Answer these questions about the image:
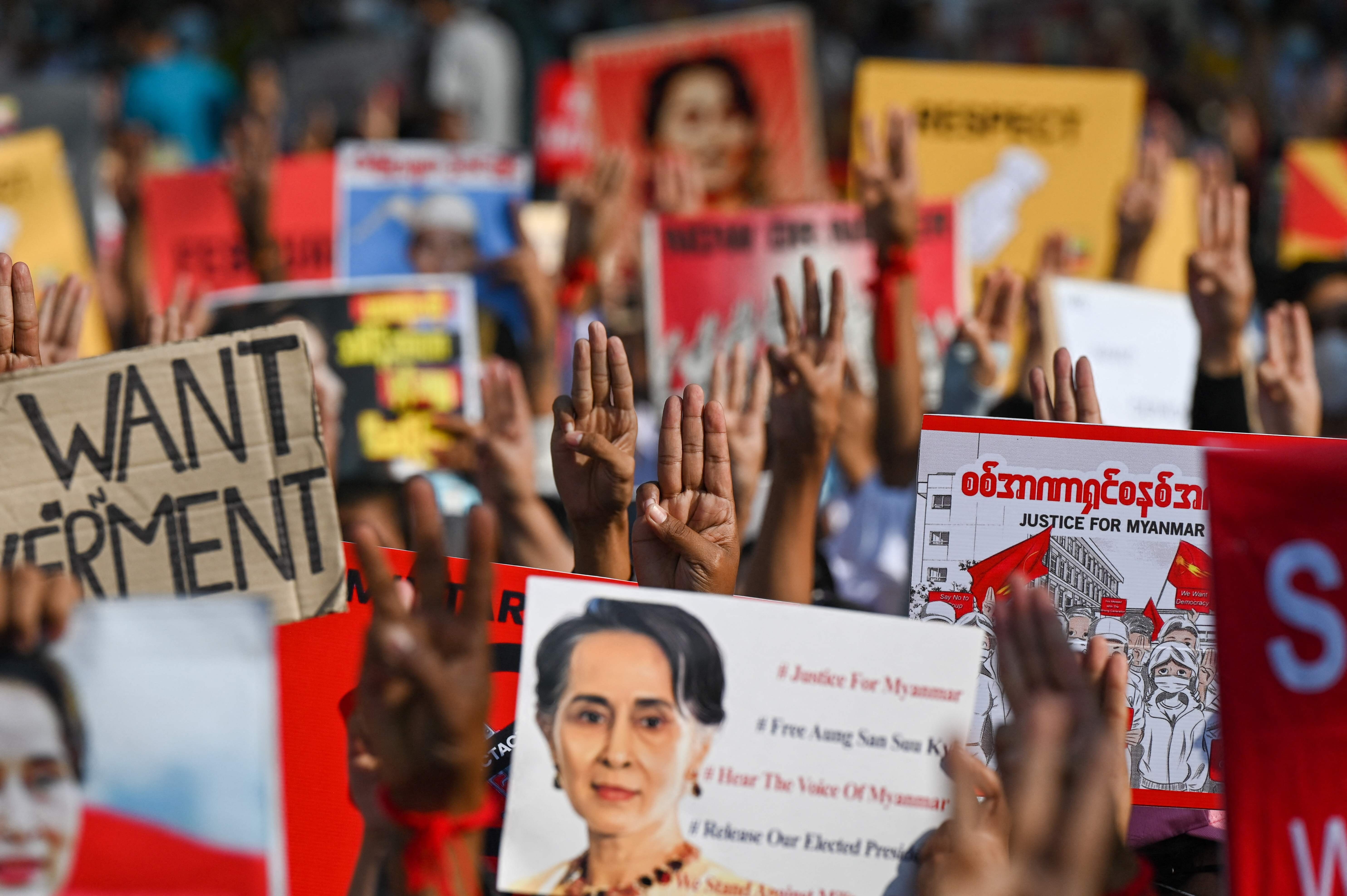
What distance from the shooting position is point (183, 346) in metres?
2.22

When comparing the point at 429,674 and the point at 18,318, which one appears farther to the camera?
the point at 18,318

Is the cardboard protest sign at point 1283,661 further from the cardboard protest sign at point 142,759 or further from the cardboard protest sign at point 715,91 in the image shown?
the cardboard protest sign at point 715,91

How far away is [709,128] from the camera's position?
19.4ft

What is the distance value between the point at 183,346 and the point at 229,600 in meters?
0.64

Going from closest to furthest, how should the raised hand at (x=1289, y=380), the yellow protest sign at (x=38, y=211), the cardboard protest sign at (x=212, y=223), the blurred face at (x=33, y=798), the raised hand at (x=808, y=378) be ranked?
the blurred face at (x=33, y=798) → the raised hand at (x=808, y=378) → the raised hand at (x=1289, y=380) → the yellow protest sign at (x=38, y=211) → the cardboard protest sign at (x=212, y=223)

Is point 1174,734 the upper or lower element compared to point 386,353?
lower

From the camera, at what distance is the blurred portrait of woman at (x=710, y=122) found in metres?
5.79

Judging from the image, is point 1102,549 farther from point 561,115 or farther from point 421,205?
point 561,115

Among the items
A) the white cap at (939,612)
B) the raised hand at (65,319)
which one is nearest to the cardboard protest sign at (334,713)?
the white cap at (939,612)

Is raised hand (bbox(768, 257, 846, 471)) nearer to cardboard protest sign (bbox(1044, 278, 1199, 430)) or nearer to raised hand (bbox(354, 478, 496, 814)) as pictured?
cardboard protest sign (bbox(1044, 278, 1199, 430))

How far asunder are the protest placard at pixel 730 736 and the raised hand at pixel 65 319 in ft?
5.31

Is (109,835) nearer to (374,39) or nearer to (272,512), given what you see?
(272,512)

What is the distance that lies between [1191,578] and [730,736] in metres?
0.88

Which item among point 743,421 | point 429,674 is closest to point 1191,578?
point 743,421
